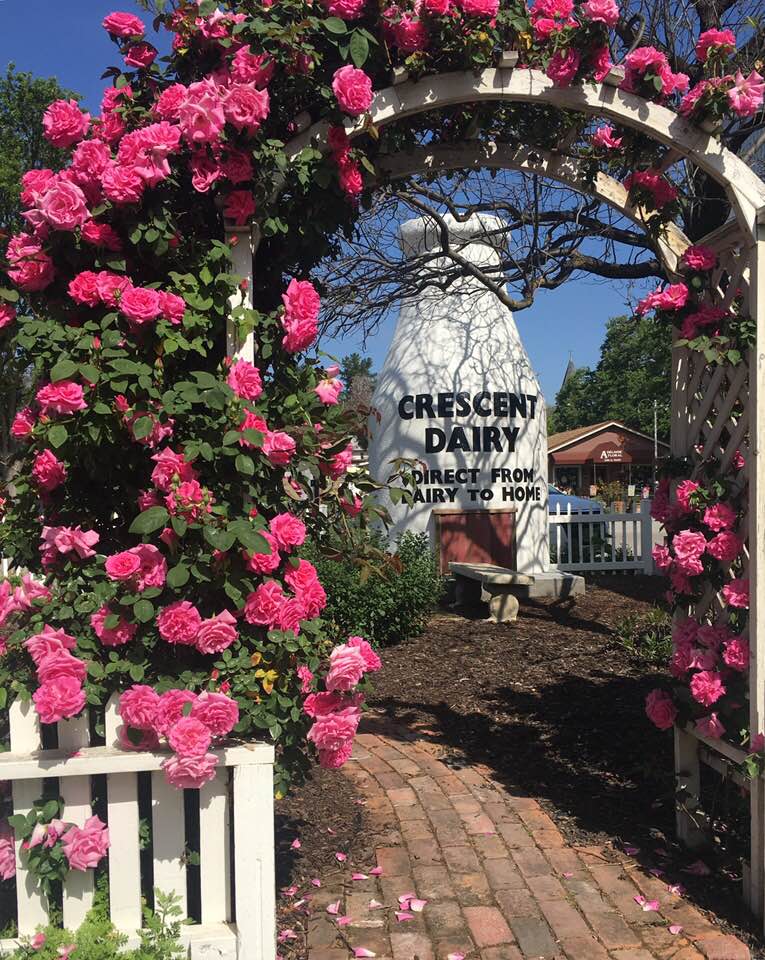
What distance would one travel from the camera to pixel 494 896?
307 centimetres

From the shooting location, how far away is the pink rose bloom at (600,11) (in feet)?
8.98

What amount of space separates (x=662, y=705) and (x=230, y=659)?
1.96 meters

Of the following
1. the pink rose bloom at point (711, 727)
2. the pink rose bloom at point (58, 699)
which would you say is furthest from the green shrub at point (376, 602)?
the pink rose bloom at point (58, 699)

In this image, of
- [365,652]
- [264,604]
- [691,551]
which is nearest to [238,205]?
[264,604]

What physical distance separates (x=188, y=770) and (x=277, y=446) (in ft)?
3.22

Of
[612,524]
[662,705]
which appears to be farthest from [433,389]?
[662,705]

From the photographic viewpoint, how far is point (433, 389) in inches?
409

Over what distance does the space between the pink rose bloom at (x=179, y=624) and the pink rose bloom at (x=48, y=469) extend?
59 centimetres

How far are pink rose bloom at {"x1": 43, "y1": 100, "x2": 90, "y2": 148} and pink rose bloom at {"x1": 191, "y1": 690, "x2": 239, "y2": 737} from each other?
1.88 m

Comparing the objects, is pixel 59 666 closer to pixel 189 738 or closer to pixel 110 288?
pixel 189 738

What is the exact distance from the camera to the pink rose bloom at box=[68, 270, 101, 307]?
2.41 meters

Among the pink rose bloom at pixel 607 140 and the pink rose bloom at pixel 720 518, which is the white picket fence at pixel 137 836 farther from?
the pink rose bloom at pixel 607 140

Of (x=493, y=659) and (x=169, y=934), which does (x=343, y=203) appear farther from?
(x=493, y=659)

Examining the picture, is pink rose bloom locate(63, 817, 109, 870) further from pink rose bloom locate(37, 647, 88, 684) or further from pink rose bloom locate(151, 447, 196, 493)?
pink rose bloom locate(151, 447, 196, 493)
